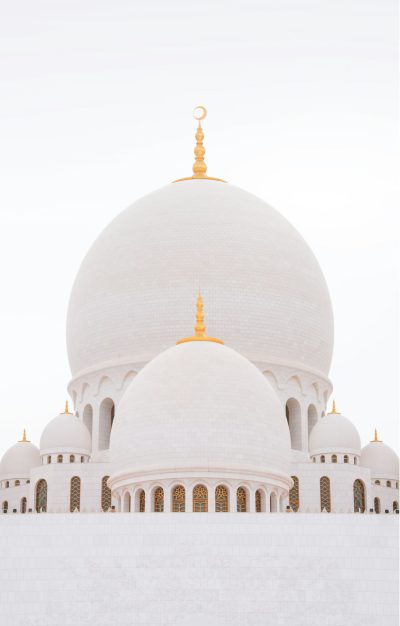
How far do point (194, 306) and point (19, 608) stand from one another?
12395 mm

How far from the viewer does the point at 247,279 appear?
3447 centimetres

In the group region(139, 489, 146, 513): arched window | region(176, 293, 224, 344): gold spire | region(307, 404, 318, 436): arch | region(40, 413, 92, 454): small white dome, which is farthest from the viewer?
region(307, 404, 318, 436): arch

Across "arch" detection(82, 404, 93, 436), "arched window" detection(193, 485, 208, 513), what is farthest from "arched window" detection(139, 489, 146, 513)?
"arch" detection(82, 404, 93, 436)

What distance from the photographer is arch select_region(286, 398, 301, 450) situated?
112 ft

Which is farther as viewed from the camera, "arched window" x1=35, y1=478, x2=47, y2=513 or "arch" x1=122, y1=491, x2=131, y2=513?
"arched window" x1=35, y1=478, x2=47, y2=513

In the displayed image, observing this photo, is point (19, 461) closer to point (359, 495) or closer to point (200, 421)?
point (200, 421)

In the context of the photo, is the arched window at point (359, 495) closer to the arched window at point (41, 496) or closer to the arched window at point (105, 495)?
the arched window at point (105, 495)

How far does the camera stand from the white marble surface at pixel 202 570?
939 inches

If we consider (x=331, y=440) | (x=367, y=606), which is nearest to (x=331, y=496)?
(x=331, y=440)

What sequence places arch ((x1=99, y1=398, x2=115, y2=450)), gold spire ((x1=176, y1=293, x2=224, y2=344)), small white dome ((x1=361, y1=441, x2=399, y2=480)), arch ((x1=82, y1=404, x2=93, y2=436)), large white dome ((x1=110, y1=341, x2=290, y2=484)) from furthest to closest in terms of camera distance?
arch ((x1=82, y1=404, x2=93, y2=436))
small white dome ((x1=361, y1=441, x2=399, y2=480))
arch ((x1=99, y1=398, x2=115, y2=450))
gold spire ((x1=176, y1=293, x2=224, y2=344))
large white dome ((x1=110, y1=341, x2=290, y2=484))

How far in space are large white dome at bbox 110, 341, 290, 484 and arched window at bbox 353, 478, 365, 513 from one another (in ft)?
17.2

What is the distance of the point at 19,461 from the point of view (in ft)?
117

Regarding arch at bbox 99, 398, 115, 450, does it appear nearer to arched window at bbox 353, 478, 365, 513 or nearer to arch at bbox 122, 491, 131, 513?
arch at bbox 122, 491, 131, 513

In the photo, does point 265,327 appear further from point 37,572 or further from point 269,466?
point 37,572
